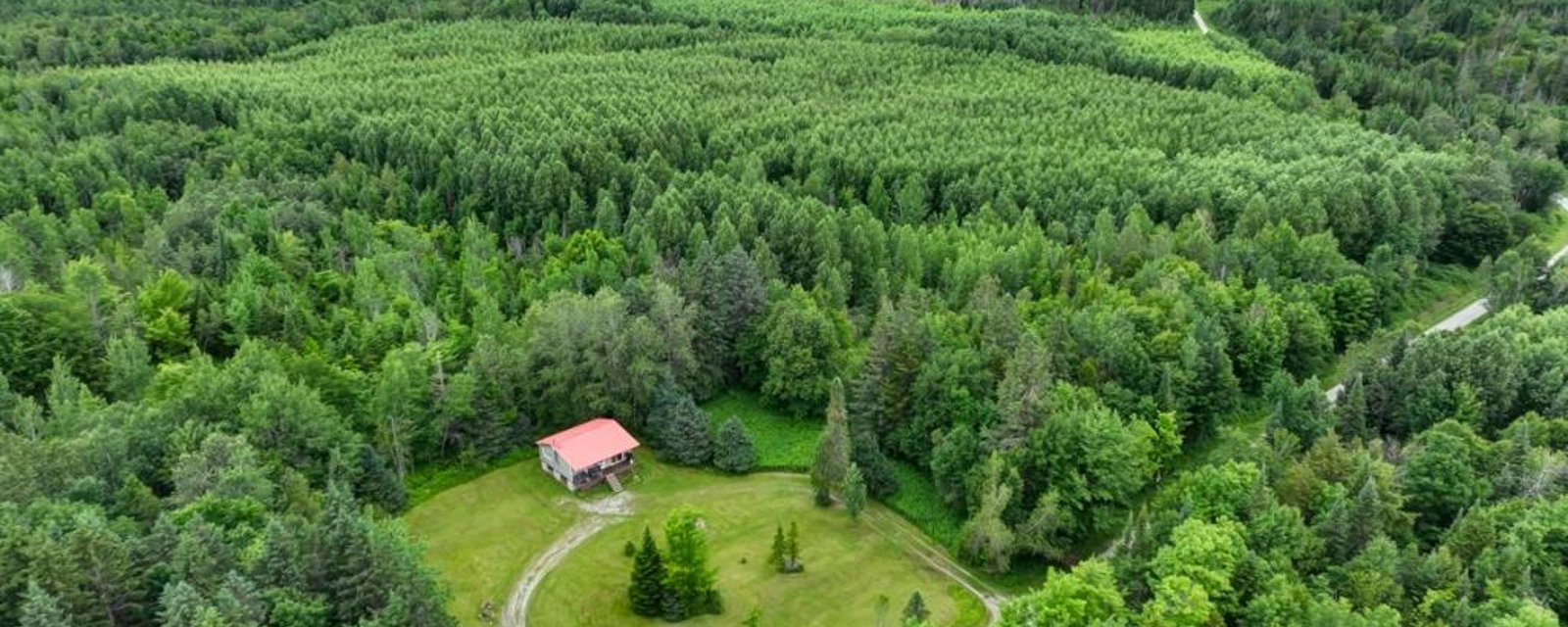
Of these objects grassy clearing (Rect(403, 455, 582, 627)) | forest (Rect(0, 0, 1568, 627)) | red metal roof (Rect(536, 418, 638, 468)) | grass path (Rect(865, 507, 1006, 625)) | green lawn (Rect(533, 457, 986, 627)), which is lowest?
grass path (Rect(865, 507, 1006, 625))

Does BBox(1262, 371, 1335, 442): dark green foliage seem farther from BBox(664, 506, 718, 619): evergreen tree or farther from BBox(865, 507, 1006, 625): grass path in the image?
BBox(664, 506, 718, 619): evergreen tree

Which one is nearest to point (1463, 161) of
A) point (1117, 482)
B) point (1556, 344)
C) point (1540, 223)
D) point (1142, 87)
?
point (1540, 223)

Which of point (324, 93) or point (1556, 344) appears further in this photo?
point (324, 93)

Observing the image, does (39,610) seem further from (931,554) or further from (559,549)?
(931,554)

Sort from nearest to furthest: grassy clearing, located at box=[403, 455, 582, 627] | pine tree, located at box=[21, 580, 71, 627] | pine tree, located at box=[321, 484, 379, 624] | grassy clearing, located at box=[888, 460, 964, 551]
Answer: pine tree, located at box=[21, 580, 71, 627], pine tree, located at box=[321, 484, 379, 624], grassy clearing, located at box=[403, 455, 582, 627], grassy clearing, located at box=[888, 460, 964, 551]

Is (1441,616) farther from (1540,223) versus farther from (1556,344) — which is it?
(1540,223)

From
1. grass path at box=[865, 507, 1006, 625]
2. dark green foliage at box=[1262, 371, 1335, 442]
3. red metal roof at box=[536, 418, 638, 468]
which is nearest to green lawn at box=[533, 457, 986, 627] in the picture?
grass path at box=[865, 507, 1006, 625]
